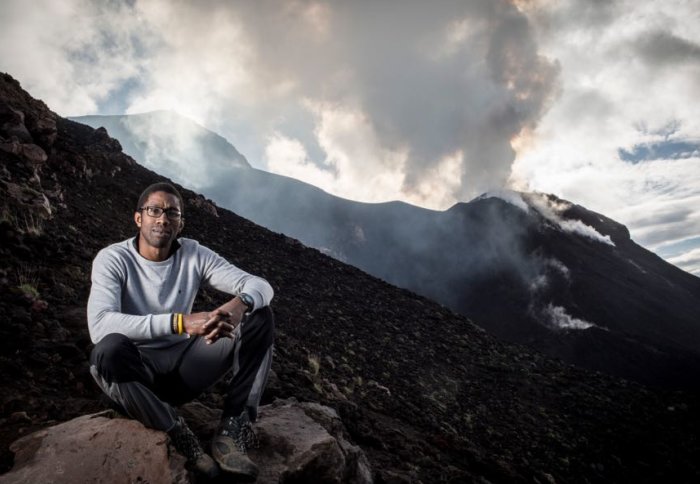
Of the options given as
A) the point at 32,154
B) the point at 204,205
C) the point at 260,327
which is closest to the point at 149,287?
the point at 260,327

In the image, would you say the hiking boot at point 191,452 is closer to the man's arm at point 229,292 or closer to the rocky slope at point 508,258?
the man's arm at point 229,292

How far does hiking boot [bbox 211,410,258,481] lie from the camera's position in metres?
2.63

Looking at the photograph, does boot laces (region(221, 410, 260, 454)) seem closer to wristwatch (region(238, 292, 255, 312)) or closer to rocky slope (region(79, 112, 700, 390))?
wristwatch (region(238, 292, 255, 312))

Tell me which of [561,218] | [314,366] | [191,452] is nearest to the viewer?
[191,452]

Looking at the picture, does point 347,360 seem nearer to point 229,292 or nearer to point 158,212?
point 229,292

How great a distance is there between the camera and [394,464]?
5.05m

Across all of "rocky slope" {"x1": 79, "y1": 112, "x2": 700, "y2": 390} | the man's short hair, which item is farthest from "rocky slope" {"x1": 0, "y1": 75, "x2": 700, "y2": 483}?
"rocky slope" {"x1": 79, "y1": 112, "x2": 700, "y2": 390}

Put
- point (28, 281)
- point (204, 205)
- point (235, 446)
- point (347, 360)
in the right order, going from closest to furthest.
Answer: point (235, 446), point (28, 281), point (347, 360), point (204, 205)

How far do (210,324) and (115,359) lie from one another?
2.02 feet

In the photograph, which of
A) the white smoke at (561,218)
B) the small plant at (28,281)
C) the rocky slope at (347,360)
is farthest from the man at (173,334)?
the white smoke at (561,218)

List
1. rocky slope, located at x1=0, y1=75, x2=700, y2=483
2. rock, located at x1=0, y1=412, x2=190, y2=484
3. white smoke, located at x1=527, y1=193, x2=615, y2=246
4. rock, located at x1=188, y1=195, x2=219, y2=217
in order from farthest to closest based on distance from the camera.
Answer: white smoke, located at x1=527, y1=193, x2=615, y2=246
rock, located at x1=188, y1=195, x2=219, y2=217
rocky slope, located at x1=0, y1=75, x2=700, y2=483
rock, located at x1=0, y1=412, x2=190, y2=484

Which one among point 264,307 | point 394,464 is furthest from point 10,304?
point 394,464

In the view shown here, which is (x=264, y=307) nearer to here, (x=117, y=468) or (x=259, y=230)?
(x=117, y=468)

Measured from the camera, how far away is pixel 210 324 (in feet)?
8.55
